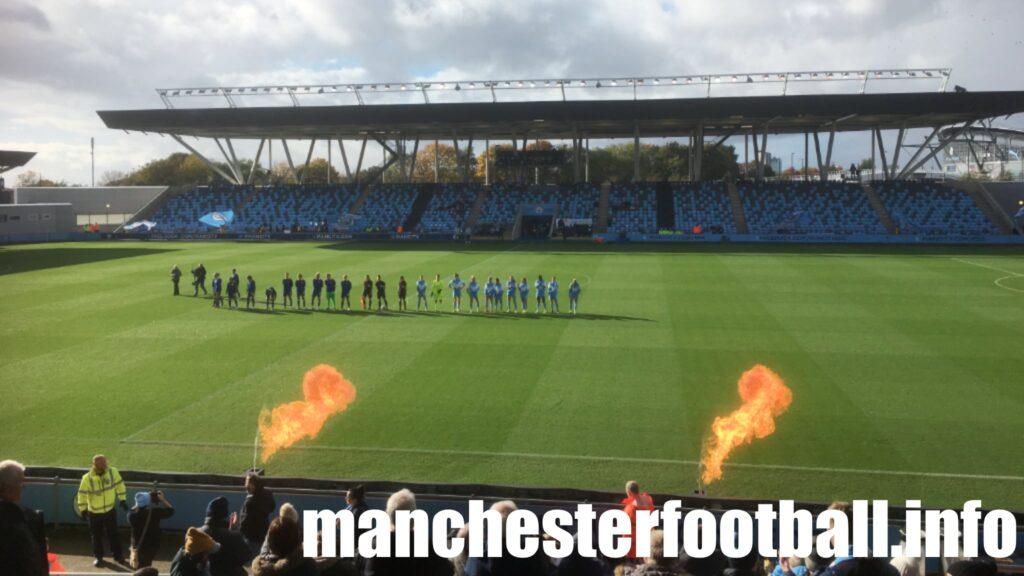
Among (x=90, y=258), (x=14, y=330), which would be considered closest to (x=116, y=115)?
(x=90, y=258)

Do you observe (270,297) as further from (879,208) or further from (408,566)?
(879,208)

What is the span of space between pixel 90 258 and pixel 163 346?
2723cm

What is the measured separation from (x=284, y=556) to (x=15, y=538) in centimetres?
144

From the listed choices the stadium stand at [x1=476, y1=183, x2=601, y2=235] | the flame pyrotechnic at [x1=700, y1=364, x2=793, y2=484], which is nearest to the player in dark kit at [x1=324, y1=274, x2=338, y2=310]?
the flame pyrotechnic at [x1=700, y1=364, x2=793, y2=484]

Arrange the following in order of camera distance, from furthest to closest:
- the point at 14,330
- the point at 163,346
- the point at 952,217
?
the point at 952,217
the point at 14,330
the point at 163,346

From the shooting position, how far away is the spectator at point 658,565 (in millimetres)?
4254

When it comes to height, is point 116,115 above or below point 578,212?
above

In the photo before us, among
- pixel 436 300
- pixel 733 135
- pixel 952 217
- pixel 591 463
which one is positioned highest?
pixel 733 135

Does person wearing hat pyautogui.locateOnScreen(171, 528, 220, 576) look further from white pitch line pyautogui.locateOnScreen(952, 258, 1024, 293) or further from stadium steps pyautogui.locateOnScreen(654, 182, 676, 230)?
stadium steps pyautogui.locateOnScreen(654, 182, 676, 230)

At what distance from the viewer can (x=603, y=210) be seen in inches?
2392

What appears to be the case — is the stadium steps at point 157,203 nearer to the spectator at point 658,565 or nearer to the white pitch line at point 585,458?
the white pitch line at point 585,458

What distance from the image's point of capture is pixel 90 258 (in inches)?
1695

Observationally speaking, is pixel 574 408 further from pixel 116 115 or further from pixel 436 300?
pixel 116 115

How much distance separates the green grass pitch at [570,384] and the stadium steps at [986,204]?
2755cm
